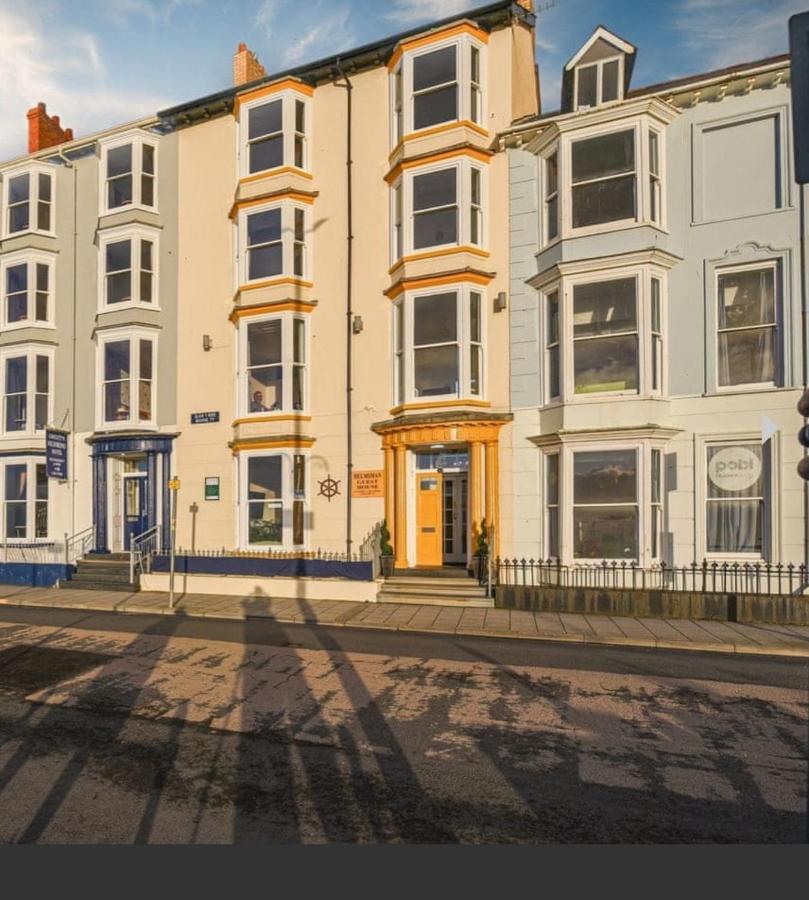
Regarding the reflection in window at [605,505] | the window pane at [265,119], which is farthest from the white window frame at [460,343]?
the window pane at [265,119]

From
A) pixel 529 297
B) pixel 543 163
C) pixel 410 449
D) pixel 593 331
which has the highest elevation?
pixel 543 163

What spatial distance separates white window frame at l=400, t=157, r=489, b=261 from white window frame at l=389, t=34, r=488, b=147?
107cm

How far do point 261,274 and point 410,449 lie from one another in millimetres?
6966

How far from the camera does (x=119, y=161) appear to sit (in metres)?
19.7

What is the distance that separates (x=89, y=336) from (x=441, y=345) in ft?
40.1

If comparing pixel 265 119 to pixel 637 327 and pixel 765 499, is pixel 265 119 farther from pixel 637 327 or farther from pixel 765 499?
pixel 765 499

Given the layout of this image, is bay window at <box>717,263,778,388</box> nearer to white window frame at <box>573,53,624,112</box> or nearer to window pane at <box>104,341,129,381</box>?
white window frame at <box>573,53,624,112</box>

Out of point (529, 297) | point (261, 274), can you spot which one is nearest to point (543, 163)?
point (529, 297)

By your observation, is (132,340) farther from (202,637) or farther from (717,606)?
(717,606)

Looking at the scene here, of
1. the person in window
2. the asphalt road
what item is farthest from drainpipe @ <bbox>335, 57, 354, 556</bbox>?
the asphalt road

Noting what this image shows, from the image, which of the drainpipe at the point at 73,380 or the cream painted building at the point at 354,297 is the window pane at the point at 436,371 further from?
the drainpipe at the point at 73,380

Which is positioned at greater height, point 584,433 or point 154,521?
point 584,433

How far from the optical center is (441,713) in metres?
6.88

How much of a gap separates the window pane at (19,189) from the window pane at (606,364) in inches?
764
